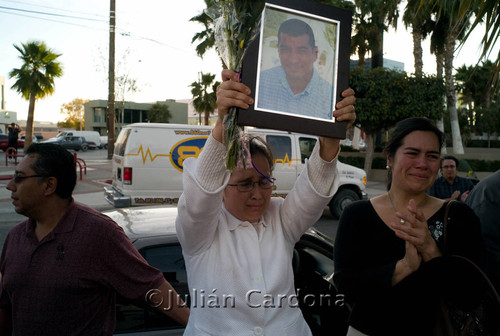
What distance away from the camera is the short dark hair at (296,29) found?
159 cm

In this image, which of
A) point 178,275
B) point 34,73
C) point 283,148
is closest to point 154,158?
point 283,148

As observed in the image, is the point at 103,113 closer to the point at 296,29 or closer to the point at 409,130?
the point at 409,130

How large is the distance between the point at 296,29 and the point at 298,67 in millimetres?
142

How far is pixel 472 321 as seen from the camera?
173 centimetres

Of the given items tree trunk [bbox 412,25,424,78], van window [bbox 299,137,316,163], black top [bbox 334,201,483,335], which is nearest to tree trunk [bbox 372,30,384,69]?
tree trunk [bbox 412,25,424,78]

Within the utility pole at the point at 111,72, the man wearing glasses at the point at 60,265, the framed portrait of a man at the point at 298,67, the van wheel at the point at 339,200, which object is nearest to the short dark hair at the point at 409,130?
the framed portrait of a man at the point at 298,67

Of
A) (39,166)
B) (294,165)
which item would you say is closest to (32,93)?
(294,165)

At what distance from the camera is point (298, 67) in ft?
5.31

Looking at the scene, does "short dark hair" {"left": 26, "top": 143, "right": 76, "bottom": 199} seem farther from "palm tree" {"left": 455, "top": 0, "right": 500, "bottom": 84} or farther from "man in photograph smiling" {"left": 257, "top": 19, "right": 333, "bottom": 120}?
"palm tree" {"left": 455, "top": 0, "right": 500, "bottom": 84}

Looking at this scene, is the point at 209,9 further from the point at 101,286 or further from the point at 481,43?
the point at 481,43

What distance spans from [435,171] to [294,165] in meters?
8.07

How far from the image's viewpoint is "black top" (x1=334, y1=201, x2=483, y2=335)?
74.0 inches

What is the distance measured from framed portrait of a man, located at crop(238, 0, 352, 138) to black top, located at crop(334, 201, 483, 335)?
0.70m

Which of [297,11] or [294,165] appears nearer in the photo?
[297,11]
